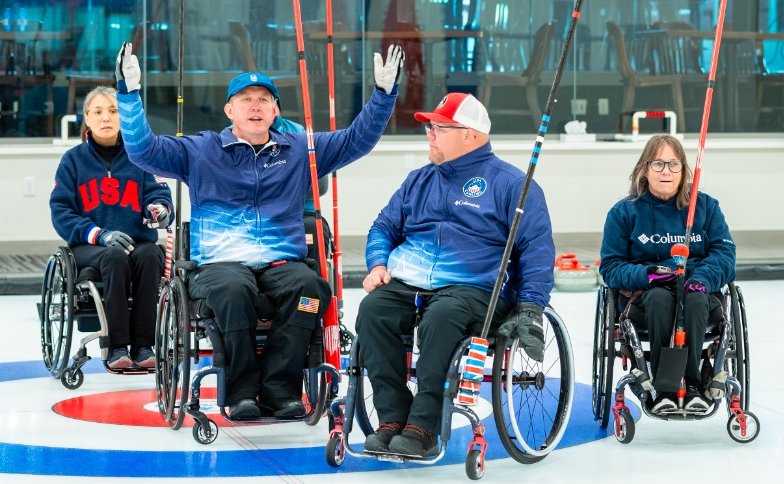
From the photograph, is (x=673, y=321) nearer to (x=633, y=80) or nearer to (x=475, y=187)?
(x=475, y=187)

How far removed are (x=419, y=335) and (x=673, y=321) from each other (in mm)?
815

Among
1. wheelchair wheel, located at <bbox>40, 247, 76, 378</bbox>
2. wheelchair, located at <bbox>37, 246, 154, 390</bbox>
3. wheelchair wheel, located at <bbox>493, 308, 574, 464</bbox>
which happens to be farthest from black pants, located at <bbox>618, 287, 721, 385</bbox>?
wheelchair wheel, located at <bbox>40, 247, 76, 378</bbox>

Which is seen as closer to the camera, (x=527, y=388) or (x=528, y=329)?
(x=528, y=329)

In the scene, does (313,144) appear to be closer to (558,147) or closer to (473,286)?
(473,286)

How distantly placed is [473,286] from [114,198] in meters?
1.75

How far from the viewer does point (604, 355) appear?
12.9ft

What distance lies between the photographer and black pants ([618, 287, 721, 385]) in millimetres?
3828

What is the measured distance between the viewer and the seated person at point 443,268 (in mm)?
3465

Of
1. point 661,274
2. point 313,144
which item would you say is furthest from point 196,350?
point 661,274

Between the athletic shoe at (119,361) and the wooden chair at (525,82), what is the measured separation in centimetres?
465

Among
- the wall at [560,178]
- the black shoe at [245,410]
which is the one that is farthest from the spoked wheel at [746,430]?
the wall at [560,178]

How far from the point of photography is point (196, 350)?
158 inches

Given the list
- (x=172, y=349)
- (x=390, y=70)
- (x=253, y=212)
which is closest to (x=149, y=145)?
(x=253, y=212)

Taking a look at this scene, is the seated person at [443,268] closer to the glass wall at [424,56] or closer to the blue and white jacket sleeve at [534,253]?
the blue and white jacket sleeve at [534,253]
